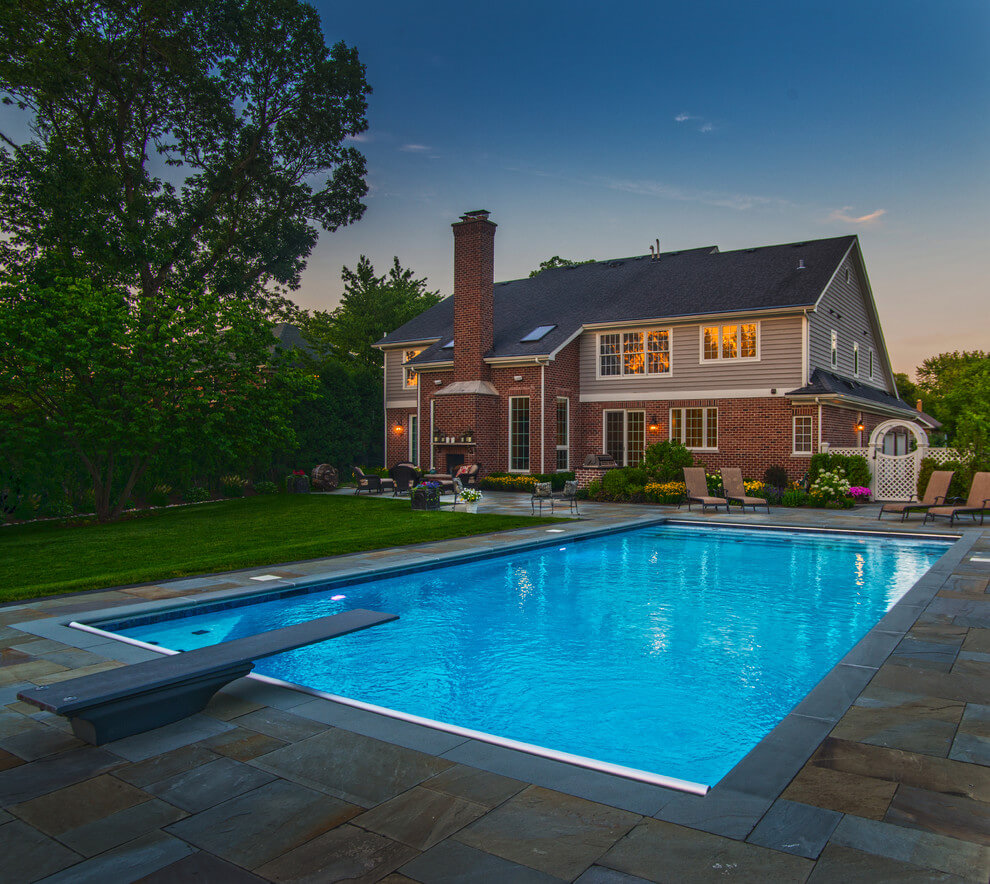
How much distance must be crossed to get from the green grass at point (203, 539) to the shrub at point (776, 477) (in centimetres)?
833

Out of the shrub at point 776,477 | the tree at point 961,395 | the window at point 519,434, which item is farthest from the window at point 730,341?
the window at point 519,434

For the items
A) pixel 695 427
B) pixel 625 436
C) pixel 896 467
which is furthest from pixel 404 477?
pixel 896 467

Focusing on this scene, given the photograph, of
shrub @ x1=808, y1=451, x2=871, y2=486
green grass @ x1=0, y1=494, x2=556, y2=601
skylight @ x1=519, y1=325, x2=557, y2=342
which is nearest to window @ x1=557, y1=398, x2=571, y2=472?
skylight @ x1=519, y1=325, x2=557, y2=342

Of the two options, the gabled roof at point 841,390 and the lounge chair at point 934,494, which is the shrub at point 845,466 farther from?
the lounge chair at point 934,494

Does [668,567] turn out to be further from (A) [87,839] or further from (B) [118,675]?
(A) [87,839]

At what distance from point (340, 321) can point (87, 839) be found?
41.8 metres

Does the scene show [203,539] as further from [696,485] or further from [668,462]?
[668,462]

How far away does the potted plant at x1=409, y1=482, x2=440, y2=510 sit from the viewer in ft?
53.8

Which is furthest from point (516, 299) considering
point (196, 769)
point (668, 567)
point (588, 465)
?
point (196, 769)

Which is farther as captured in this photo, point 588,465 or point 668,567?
point 588,465

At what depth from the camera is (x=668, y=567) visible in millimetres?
10930

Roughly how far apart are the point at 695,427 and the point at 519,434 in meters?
5.71

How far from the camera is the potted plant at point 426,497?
16.4 metres

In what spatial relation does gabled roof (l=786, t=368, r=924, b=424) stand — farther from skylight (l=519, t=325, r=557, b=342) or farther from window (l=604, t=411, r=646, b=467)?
skylight (l=519, t=325, r=557, b=342)
